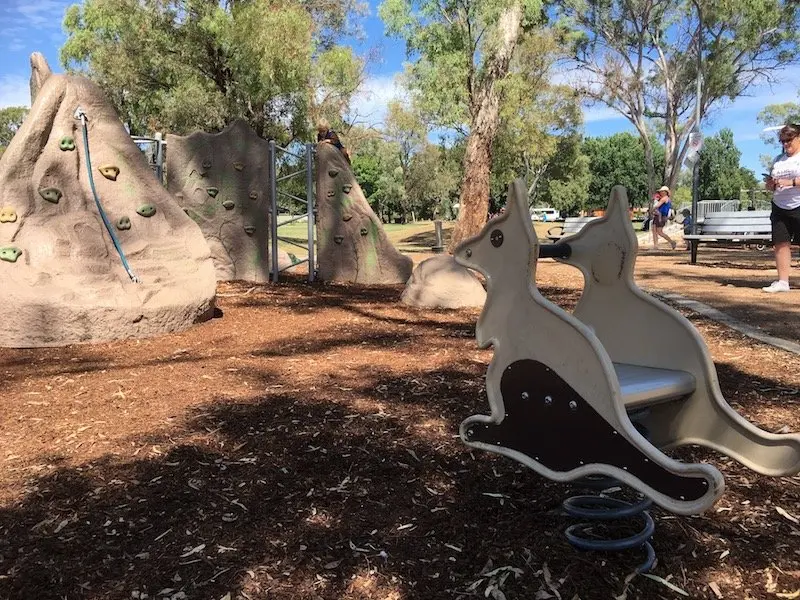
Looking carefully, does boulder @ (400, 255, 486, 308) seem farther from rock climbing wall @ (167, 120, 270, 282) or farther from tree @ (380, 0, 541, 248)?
tree @ (380, 0, 541, 248)

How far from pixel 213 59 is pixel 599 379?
20915mm

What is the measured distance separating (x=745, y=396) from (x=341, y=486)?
2.40 meters

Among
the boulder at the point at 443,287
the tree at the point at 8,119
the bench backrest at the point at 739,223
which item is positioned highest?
the tree at the point at 8,119

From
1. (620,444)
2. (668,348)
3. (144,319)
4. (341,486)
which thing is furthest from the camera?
(144,319)

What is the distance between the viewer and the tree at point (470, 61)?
12609 millimetres

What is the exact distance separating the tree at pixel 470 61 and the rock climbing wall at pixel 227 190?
458 cm

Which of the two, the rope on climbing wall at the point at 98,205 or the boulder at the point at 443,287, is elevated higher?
the rope on climbing wall at the point at 98,205

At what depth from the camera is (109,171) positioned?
6230 mm

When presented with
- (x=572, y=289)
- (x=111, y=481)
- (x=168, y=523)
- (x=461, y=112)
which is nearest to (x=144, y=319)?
(x=111, y=481)

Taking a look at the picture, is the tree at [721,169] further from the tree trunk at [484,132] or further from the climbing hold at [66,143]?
the climbing hold at [66,143]

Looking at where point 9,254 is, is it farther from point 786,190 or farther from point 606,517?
point 786,190

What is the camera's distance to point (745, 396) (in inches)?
147

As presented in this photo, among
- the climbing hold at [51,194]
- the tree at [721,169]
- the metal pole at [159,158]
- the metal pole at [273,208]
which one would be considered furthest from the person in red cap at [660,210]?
the tree at [721,169]

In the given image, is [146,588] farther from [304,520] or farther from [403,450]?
[403,450]
